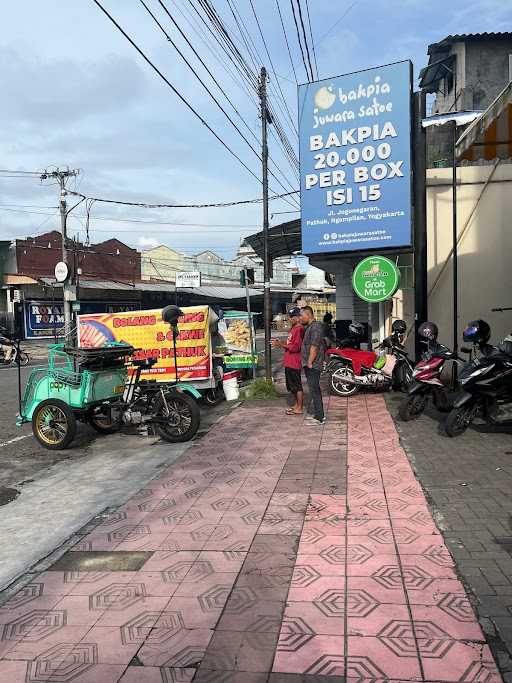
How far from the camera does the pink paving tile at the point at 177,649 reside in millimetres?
2846

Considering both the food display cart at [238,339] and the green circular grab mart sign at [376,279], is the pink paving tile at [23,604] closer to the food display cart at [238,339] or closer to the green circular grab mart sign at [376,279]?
the green circular grab mart sign at [376,279]

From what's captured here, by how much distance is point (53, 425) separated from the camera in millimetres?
7891

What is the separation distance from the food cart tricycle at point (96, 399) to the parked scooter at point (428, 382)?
3084 millimetres

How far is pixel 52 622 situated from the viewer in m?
3.29

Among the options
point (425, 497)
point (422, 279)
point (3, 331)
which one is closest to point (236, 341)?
point (422, 279)

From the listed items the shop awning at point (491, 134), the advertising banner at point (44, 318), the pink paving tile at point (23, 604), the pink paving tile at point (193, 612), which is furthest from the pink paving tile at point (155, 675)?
the advertising banner at point (44, 318)

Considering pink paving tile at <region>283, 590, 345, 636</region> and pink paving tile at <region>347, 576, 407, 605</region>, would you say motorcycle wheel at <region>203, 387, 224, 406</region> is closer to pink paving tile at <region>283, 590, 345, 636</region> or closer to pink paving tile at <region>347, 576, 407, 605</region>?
pink paving tile at <region>347, 576, 407, 605</region>

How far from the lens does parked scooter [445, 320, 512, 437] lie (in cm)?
689

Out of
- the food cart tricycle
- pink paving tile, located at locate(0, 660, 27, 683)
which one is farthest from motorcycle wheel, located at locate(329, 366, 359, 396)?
pink paving tile, located at locate(0, 660, 27, 683)

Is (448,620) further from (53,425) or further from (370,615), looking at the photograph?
(53,425)

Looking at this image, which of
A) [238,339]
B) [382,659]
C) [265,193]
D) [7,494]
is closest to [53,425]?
[7,494]

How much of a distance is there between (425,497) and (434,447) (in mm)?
1830

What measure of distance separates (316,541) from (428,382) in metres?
4.26

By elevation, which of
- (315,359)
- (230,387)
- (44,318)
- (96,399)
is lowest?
(230,387)
